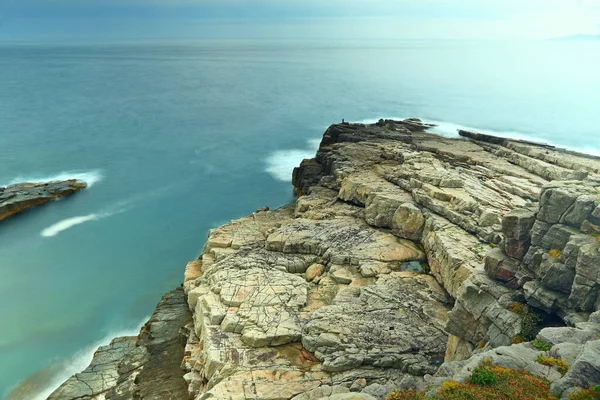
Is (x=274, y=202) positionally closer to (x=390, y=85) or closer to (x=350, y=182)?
(x=350, y=182)

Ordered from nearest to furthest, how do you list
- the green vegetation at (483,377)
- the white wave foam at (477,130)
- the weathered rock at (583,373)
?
the weathered rock at (583,373) → the green vegetation at (483,377) → the white wave foam at (477,130)

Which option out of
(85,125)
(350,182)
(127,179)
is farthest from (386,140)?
(85,125)

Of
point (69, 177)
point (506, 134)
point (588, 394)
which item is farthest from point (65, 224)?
point (506, 134)

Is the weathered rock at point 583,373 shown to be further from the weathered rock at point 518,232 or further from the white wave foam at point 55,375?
the white wave foam at point 55,375

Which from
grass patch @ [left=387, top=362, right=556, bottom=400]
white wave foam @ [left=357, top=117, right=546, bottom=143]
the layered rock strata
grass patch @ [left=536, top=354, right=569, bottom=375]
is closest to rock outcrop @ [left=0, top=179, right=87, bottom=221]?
the layered rock strata

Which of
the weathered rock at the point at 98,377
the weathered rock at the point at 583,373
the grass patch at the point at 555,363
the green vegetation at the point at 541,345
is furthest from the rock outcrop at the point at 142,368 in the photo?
the weathered rock at the point at 583,373

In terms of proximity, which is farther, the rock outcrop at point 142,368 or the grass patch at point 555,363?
the rock outcrop at point 142,368

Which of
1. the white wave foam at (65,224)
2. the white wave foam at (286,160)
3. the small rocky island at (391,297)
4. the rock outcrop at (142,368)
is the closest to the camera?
the small rocky island at (391,297)
